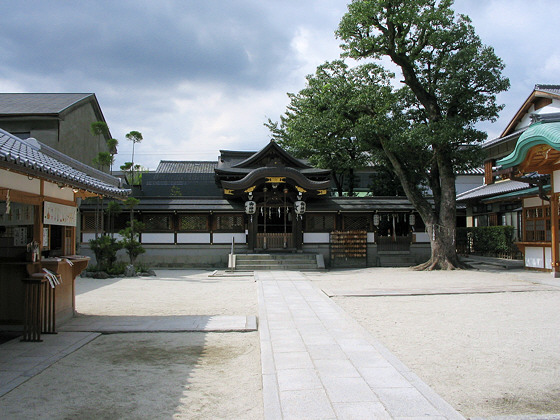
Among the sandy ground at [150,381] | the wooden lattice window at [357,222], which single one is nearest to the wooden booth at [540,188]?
the wooden lattice window at [357,222]

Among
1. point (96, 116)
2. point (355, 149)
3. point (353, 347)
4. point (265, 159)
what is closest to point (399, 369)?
point (353, 347)

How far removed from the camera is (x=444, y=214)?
18250 mm

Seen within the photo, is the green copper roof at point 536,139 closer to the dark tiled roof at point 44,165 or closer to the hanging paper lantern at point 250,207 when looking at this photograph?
the hanging paper lantern at point 250,207

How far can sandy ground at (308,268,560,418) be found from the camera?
4359mm

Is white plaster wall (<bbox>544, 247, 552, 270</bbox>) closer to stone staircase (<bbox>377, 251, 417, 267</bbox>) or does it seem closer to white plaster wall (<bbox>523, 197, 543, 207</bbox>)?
white plaster wall (<bbox>523, 197, 543, 207</bbox>)

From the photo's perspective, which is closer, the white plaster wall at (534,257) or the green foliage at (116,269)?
the white plaster wall at (534,257)

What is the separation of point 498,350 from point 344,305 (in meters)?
4.15

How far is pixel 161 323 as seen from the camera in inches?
311

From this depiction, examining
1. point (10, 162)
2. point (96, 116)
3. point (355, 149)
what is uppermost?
point (96, 116)

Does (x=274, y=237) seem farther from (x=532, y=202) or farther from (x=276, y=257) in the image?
(x=532, y=202)

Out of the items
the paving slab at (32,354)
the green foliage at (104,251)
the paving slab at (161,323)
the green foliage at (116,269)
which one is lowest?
the paving slab at (161,323)

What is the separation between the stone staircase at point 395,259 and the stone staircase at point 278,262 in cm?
348

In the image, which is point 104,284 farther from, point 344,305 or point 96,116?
point 96,116

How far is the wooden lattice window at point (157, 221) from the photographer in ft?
69.6
